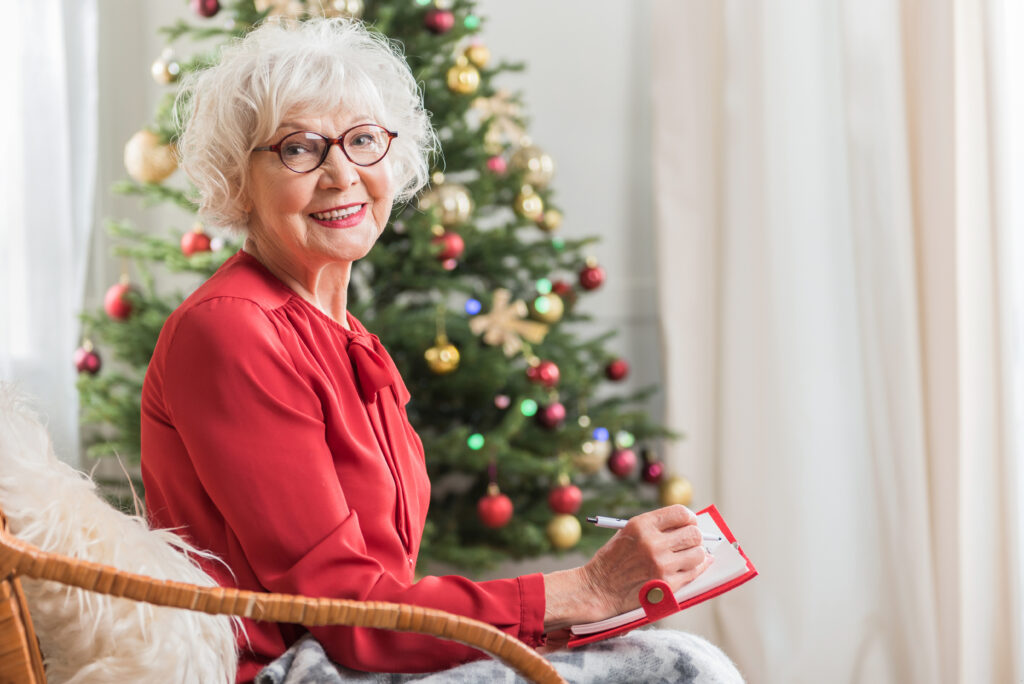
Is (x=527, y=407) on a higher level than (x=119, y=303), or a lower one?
lower

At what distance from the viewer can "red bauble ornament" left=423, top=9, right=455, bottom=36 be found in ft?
7.43

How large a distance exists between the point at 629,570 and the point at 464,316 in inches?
55.4

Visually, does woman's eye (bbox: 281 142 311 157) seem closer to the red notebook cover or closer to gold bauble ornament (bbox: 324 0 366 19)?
the red notebook cover

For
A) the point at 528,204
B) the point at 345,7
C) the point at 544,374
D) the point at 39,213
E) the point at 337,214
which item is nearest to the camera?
the point at 337,214

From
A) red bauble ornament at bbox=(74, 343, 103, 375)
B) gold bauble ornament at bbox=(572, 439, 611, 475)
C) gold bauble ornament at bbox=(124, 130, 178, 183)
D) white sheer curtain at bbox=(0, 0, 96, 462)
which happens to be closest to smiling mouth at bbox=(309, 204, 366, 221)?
gold bauble ornament at bbox=(124, 130, 178, 183)

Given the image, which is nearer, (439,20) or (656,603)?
(656,603)

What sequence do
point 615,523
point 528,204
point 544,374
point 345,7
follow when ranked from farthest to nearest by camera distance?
1. point 528,204
2. point 544,374
3. point 345,7
4. point 615,523

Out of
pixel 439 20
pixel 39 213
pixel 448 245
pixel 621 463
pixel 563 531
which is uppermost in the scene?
pixel 439 20

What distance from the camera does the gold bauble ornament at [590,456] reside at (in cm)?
245

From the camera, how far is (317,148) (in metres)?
1.13

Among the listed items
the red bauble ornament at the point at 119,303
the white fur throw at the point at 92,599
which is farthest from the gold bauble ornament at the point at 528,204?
the white fur throw at the point at 92,599

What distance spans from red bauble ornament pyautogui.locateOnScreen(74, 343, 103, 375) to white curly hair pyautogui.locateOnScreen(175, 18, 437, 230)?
1.43 m

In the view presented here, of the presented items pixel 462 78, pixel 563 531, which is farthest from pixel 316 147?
pixel 563 531

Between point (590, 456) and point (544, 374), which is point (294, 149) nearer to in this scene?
point (544, 374)
